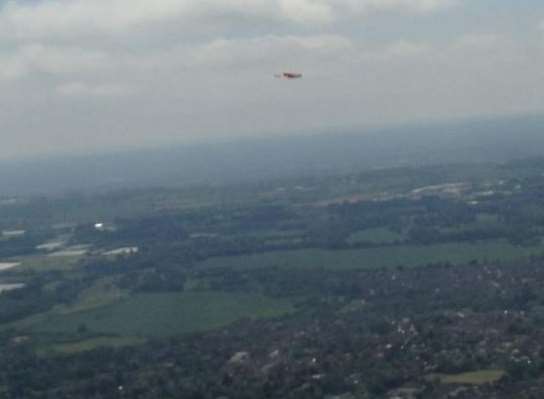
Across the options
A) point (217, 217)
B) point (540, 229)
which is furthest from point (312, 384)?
point (217, 217)

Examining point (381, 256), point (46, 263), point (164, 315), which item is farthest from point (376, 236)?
point (164, 315)

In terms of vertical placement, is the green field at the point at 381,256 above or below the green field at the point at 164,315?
above

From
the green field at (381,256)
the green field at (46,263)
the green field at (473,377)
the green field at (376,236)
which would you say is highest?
the green field at (376,236)

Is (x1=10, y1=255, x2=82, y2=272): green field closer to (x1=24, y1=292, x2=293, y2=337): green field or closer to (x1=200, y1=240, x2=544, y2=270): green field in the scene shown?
(x1=200, y1=240, x2=544, y2=270): green field

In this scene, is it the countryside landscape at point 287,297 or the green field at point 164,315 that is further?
the green field at point 164,315

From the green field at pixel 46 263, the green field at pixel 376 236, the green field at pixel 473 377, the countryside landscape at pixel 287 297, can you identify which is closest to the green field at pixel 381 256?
the countryside landscape at pixel 287 297

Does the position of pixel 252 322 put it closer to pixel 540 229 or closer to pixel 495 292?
pixel 495 292

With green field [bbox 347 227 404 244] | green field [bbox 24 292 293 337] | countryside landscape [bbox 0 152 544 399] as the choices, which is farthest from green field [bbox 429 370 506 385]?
green field [bbox 347 227 404 244]

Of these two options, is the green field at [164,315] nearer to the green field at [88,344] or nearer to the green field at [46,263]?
the green field at [88,344]
